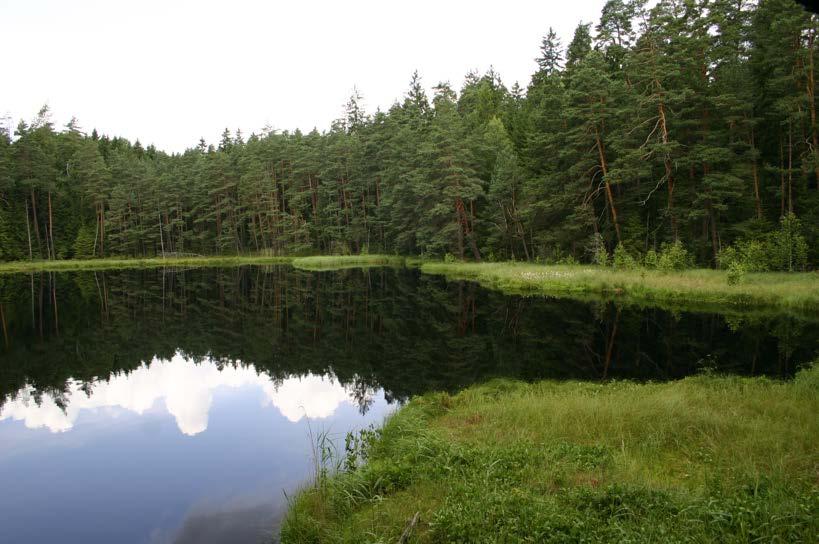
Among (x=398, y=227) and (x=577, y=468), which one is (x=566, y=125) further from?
(x=577, y=468)

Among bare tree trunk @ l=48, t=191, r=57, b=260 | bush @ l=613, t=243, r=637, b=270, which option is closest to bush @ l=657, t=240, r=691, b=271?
bush @ l=613, t=243, r=637, b=270

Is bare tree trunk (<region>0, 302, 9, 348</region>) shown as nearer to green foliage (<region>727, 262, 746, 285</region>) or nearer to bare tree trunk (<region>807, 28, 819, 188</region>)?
green foliage (<region>727, 262, 746, 285</region>)

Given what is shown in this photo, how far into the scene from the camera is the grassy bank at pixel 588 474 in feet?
15.1

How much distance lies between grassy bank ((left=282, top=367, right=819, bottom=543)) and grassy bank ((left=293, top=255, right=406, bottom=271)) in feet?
161

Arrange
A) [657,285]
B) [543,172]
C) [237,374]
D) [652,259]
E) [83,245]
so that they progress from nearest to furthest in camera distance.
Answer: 1. [237,374]
2. [657,285]
3. [652,259]
4. [543,172]
5. [83,245]

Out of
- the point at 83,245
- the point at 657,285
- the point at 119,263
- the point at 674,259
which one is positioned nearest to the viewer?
the point at 657,285

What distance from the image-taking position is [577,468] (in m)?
6.11

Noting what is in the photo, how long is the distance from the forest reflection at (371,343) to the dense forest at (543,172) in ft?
38.1

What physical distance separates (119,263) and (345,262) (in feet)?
107

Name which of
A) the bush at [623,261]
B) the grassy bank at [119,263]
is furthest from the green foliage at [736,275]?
the grassy bank at [119,263]

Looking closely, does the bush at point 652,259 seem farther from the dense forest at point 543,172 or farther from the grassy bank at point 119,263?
the grassy bank at point 119,263

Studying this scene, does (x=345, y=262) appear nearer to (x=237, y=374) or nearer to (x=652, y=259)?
(x=652, y=259)

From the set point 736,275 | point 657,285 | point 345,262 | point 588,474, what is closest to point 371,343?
point 588,474

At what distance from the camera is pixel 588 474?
5977 millimetres
